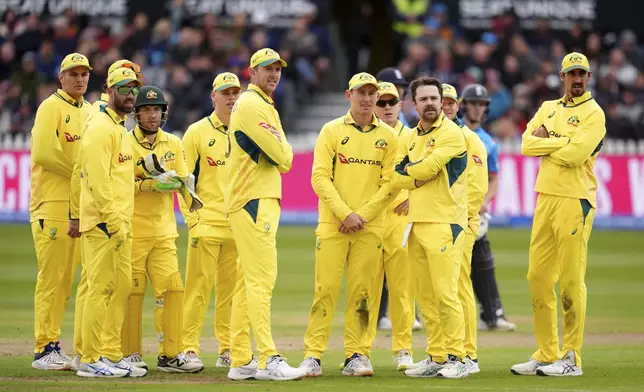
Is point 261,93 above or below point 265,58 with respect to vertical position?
below

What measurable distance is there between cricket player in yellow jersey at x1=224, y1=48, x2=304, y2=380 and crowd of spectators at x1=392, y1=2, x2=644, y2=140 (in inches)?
662

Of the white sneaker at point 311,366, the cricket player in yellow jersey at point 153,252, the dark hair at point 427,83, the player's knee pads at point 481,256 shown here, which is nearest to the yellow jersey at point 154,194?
the cricket player in yellow jersey at point 153,252

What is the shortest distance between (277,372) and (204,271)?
5.34 feet

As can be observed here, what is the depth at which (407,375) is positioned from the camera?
11.9m

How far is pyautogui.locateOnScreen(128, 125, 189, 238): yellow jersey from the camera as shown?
39.7 feet

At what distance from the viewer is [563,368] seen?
39.2 ft

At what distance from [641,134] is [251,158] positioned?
1919 cm

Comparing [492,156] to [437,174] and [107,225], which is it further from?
[107,225]

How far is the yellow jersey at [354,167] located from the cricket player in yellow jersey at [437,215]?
0.21 meters

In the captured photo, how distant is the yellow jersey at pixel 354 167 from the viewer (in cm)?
1198

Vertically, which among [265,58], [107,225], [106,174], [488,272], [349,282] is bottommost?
[488,272]

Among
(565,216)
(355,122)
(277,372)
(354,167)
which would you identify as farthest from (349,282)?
(565,216)

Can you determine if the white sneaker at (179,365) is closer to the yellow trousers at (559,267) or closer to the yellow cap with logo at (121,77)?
the yellow cap with logo at (121,77)

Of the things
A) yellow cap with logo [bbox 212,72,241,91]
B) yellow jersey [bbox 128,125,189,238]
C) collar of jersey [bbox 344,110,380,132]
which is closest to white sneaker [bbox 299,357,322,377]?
yellow jersey [bbox 128,125,189,238]
